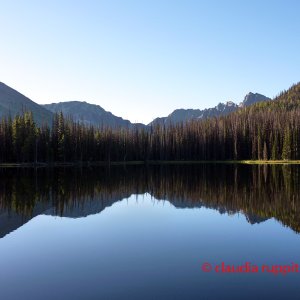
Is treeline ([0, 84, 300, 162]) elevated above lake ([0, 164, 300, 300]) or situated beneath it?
elevated above

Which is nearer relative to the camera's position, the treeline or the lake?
the lake

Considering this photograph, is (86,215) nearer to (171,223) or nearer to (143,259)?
(171,223)

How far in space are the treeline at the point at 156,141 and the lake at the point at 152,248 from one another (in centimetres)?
9712

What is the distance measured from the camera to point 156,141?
174 metres

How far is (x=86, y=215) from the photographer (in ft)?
101

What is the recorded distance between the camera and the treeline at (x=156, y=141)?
12950 cm

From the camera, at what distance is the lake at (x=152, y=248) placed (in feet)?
45.6

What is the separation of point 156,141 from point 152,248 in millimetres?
153899

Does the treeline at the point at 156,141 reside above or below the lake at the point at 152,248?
above

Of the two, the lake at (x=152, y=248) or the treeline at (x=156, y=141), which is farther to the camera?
the treeline at (x=156, y=141)

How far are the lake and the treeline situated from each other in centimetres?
9712

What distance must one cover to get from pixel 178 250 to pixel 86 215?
13247mm

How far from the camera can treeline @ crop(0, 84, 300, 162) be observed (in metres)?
130

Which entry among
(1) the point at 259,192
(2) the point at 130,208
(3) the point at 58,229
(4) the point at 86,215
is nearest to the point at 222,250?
(3) the point at 58,229
